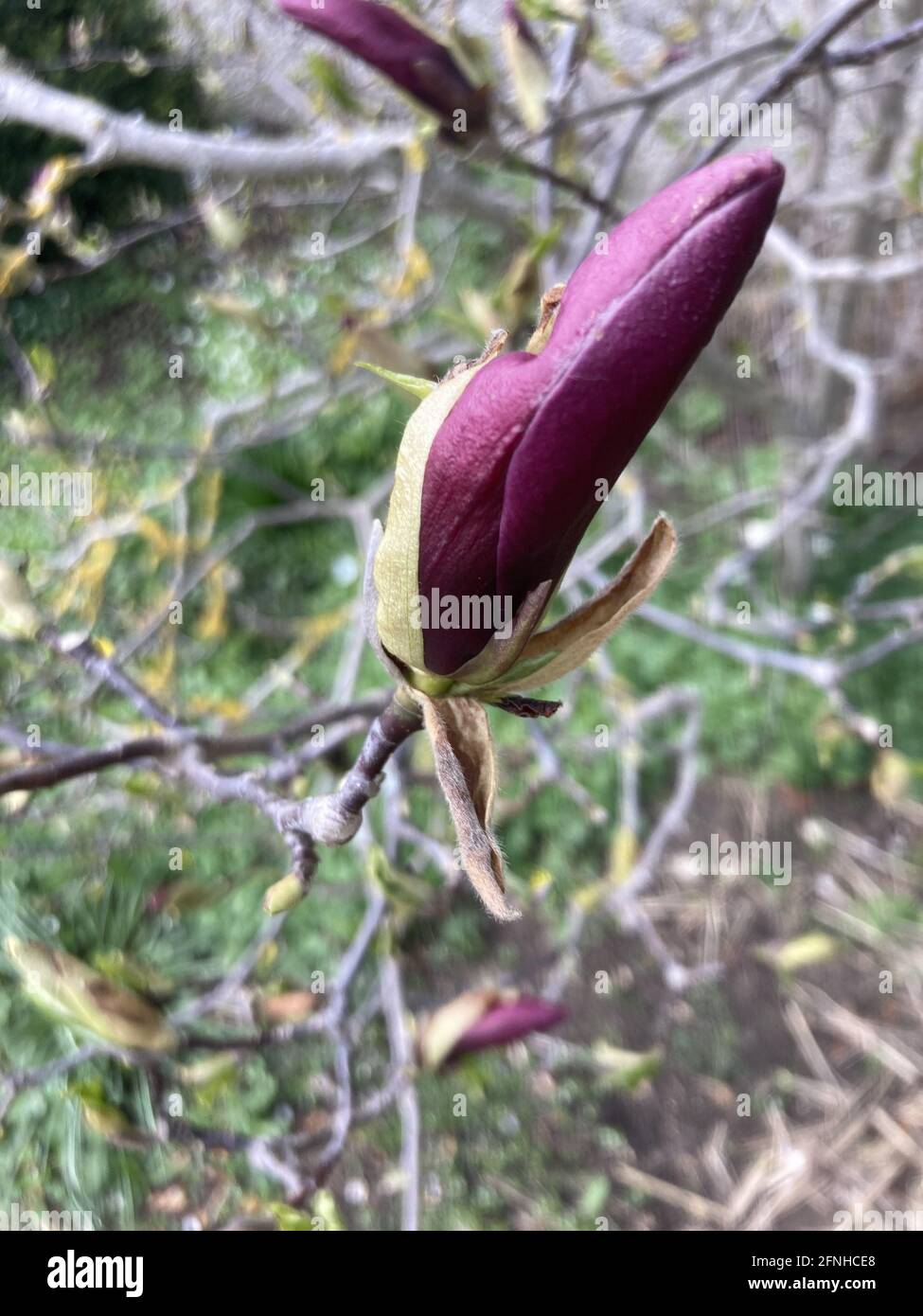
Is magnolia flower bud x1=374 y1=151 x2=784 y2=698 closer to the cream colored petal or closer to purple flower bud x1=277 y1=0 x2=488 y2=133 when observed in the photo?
the cream colored petal

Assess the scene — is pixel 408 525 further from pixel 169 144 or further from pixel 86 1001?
pixel 169 144

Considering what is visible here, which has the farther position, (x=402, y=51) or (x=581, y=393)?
(x=402, y=51)

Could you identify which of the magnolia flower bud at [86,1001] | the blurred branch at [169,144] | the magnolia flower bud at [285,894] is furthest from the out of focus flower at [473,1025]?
the blurred branch at [169,144]

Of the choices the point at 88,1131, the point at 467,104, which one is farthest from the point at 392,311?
the point at 88,1131

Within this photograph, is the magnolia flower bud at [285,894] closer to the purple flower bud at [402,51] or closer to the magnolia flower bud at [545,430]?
the magnolia flower bud at [545,430]

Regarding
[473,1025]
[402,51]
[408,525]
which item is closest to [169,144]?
[402,51]

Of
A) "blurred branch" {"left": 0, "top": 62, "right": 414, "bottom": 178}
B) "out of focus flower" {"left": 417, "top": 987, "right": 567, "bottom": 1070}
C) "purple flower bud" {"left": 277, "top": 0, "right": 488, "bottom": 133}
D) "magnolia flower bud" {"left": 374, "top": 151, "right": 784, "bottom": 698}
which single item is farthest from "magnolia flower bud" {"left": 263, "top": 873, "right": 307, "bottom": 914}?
"blurred branch" {"left": 0, "top": 62, "right": 414, "bottom": 178}
